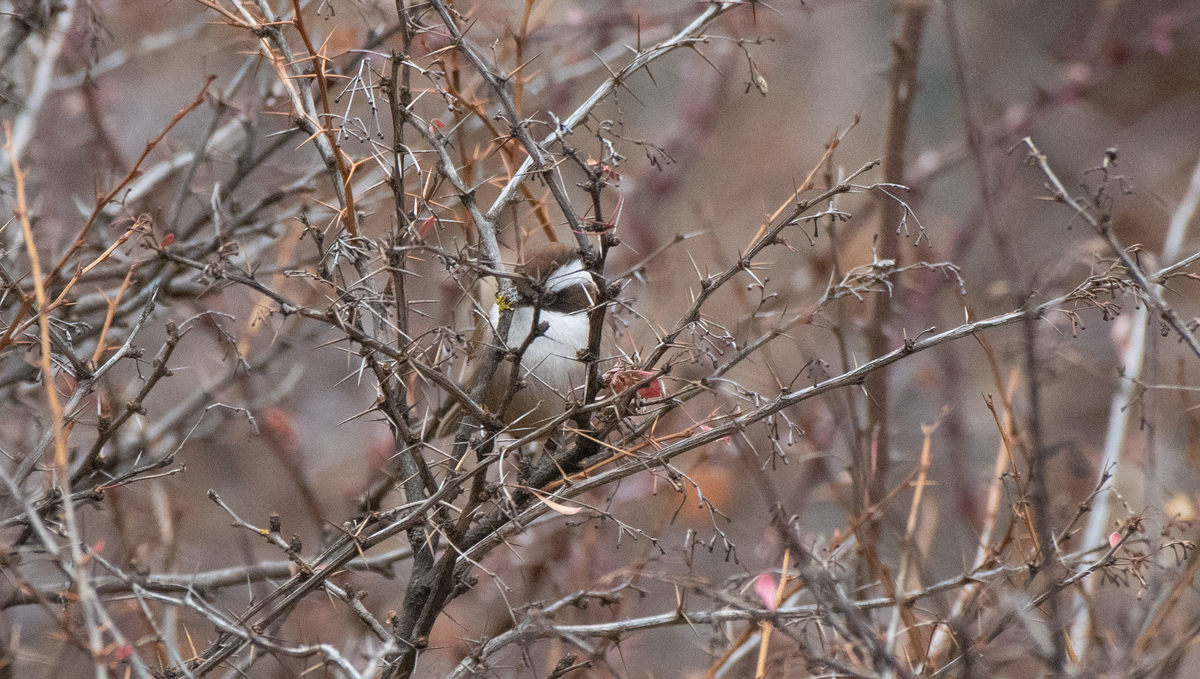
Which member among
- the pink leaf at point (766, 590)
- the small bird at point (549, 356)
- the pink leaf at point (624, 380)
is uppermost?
the small bird at point (549, 356)

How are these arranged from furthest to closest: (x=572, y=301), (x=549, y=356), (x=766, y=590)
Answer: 1. (x=572, y=301)
2. (x=549, y=356)
3. (x=766, y=590)

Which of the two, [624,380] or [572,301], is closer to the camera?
[624,380]

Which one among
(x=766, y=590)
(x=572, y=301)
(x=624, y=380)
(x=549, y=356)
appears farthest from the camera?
(x=572, y=301)

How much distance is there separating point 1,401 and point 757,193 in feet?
21.4

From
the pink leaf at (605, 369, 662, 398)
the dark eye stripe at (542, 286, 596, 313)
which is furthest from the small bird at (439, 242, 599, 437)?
the pink leaf at (605, 369, 662, 398)

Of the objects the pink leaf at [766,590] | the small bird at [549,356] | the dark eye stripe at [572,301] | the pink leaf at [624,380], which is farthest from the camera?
the dark eye stripe at [572,301]

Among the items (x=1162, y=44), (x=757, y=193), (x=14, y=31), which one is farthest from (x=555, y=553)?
(x=757, y=193)

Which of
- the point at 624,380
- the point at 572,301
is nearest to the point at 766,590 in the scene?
the point at 624,380

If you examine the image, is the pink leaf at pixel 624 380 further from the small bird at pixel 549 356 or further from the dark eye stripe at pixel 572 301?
the dark eye stripe at pixel 572 301

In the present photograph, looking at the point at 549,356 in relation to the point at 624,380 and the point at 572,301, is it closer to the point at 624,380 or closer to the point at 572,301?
Result: the point at 572,301

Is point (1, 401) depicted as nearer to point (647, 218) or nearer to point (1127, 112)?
point (647, 218)

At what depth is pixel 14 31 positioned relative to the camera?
3.42 m

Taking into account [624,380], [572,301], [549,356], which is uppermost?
[572,301]

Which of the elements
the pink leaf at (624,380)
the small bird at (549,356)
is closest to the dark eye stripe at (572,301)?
the small bird at (549,356)
